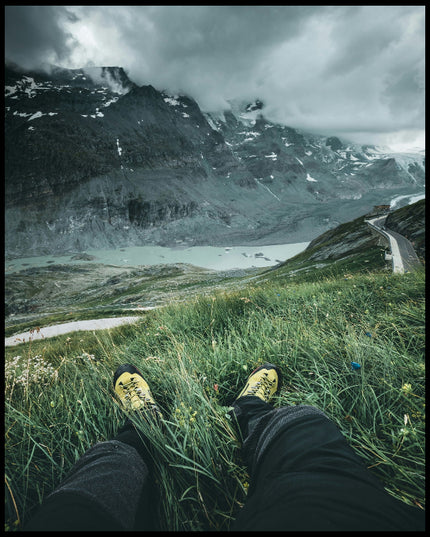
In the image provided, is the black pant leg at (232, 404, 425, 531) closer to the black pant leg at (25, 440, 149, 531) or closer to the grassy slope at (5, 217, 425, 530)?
the grassy slope at (5, 217, 425, 530)

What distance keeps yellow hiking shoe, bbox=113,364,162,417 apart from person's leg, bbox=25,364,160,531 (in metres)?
0.25

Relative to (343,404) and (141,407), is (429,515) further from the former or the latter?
(141,407)

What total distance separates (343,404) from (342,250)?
41.0 m

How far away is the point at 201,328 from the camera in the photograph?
4180mm

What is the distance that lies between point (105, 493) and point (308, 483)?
1.26 m

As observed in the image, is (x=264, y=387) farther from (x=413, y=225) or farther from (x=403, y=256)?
Result: (x=413, y=225)

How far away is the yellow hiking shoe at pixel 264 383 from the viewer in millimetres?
2355

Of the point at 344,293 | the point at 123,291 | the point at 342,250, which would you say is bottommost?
the point at 123,291

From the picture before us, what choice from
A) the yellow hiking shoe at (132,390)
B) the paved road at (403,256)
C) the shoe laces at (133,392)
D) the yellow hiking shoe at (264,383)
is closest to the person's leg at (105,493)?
the yellow hiking shoe at (132,390)

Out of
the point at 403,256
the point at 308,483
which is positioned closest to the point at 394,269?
the point at 403,256

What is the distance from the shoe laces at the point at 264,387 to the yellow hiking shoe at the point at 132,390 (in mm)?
961

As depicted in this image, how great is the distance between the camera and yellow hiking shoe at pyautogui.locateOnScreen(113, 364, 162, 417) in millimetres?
2045

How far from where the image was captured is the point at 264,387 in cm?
239

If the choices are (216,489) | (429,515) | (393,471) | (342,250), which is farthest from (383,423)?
(342,250)
